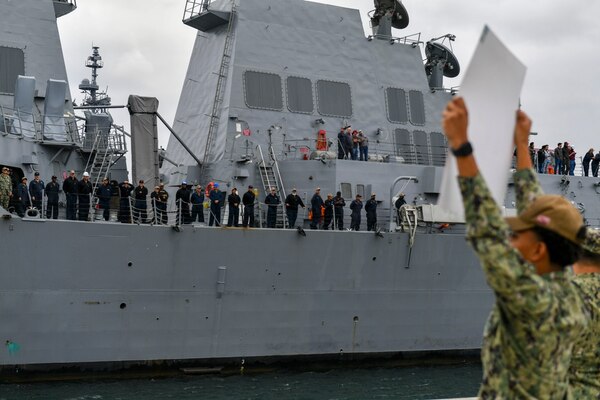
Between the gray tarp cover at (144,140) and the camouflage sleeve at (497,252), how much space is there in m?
15.2

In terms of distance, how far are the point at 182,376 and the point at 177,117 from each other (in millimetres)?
7929

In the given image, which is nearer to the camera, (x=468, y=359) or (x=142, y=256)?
(x=142, y=256)

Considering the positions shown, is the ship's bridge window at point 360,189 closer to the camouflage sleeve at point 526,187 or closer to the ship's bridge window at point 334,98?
the ship's bridge window at point 334,98

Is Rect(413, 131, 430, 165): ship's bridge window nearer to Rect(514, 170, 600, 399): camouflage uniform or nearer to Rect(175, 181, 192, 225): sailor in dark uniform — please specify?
Rect(175, 181, 192, 225): sailor in dark uniform

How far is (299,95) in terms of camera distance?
19781 mm

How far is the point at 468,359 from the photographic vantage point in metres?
19.1

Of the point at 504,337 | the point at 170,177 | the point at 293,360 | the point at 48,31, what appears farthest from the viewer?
the point at 170,177

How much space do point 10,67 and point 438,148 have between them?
34.9 feet

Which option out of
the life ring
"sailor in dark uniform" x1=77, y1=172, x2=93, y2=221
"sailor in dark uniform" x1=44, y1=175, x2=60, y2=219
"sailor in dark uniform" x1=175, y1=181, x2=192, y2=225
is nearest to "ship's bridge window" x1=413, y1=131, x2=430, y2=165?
"sailor in dark uniform" x1=175, y1=181, x2=192, y2=225

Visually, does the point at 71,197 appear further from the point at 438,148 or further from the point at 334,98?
the point at 438,148

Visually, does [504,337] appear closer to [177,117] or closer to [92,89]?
[177,117]

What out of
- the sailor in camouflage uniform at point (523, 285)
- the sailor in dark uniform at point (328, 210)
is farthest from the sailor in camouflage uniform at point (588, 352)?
the sailor in dark uniform at point (328, 210)

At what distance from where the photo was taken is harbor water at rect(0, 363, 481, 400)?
563 inches

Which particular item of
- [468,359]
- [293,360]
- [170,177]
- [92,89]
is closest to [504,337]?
[293,360]
